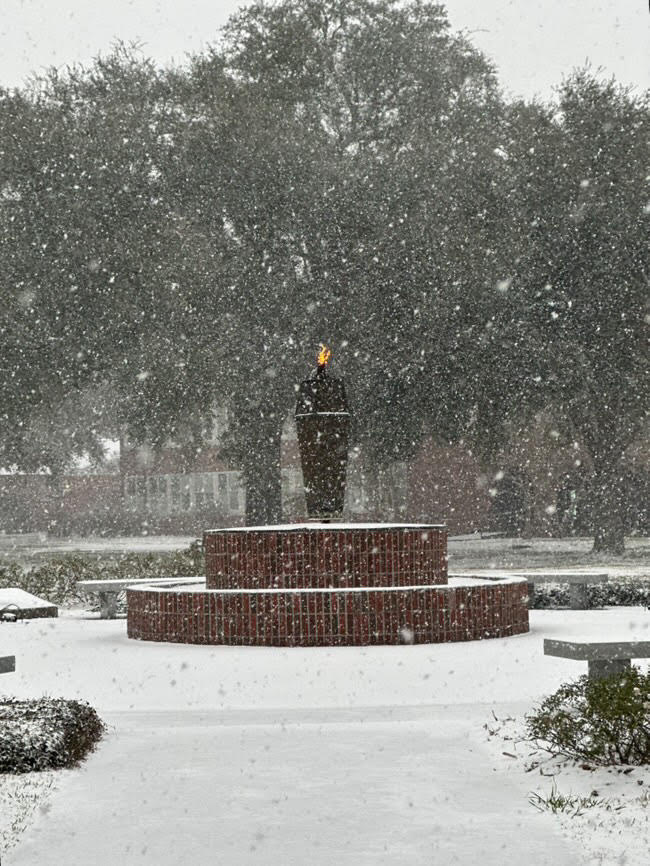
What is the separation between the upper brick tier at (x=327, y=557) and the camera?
52.2 ft

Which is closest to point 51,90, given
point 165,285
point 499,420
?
point 165,285

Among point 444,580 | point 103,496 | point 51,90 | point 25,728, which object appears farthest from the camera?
point 103,496

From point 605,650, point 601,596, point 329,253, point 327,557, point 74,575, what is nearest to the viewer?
point 605,650

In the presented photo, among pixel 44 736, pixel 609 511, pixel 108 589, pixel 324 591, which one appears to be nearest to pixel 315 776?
pixel 44 736

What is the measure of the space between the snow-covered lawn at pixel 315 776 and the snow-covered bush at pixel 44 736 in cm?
15

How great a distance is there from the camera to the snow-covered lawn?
619 cm

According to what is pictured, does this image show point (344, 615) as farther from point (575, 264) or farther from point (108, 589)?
point (575, 264)

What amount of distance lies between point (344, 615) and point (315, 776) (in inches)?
286

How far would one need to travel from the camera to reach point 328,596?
15.0 meters

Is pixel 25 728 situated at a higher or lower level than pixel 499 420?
lower

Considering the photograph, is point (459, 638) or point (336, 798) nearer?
point (336, 798)

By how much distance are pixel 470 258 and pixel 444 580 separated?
15.2 m

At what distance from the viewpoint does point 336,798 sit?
23.5ft

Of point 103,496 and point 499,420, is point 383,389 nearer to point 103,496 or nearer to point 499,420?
point 499,420
